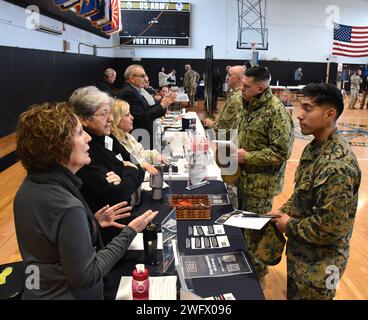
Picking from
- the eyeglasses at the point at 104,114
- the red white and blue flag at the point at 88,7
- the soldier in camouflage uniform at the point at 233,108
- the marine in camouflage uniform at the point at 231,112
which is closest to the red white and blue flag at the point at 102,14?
the red white and blue flag at the point at 88,7

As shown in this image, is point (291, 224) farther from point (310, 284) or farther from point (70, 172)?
point (70, 172)

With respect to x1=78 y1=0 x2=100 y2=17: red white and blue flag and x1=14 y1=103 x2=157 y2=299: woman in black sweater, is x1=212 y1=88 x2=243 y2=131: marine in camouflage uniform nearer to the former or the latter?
x1=14 y1=103 x2=157 y2=299: woman in black sweater

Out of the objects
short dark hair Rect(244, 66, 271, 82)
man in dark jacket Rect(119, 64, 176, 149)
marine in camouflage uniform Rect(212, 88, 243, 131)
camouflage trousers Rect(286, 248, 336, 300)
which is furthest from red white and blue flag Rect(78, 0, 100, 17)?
camouflage trousers Rect(286, 248, 336, 300)

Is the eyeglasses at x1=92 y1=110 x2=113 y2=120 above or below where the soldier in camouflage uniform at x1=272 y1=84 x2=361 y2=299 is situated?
above

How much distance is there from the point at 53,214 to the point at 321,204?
44.1 inches

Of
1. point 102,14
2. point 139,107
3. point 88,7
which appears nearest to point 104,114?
point 139,107

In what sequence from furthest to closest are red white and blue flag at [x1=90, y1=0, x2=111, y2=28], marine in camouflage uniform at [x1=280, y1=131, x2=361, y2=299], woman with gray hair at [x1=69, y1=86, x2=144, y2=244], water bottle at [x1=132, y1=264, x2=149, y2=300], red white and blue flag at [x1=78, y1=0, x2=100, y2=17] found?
red white and blue flag at [x1=90, y1=0, x2=111, y2=28] < red white and blue flag at [x1=78, y1=0, x2=100, y2=17] < woman with gray hair at [x1=69, y1=86, x2=144, y2=244] < marine in camouflage uniform at [x1=280, y1=131, x2=361, y2=299] < water bottle at [x1=132, y1=264, x2=149, y2=300]

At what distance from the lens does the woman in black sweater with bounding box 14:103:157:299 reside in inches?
44.4

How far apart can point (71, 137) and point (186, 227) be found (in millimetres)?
1018

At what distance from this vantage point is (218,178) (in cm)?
295

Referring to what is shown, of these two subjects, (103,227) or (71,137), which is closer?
(71,137)

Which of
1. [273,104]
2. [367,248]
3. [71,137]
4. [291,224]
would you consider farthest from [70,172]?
[367,248]

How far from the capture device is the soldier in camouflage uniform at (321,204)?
153 cm

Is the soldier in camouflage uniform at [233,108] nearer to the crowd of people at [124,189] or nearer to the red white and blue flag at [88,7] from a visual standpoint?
the crowd of people at [124,189]
